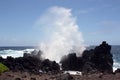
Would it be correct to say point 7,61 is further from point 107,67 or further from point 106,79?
point 106,79

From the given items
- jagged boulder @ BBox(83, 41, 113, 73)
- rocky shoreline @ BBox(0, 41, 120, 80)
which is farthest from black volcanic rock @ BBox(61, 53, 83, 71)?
jagged boulder @ BBox(83, 41, 113, 73)

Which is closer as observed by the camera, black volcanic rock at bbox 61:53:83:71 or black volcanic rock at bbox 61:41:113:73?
black volcanic rock at bbox 61:41:113:73

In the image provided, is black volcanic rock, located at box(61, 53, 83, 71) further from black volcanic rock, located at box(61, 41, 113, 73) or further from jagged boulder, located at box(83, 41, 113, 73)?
jagged boulder, located at box(83, 41, 113, 73)

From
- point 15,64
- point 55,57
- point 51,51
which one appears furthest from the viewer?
point 51,51

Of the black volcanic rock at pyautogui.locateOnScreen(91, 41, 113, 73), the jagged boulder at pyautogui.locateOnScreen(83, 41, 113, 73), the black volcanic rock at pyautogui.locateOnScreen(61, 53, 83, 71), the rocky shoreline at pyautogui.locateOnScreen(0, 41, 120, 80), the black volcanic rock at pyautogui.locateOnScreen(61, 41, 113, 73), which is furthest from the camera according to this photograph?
the black volcanic rock at pyautogui.locateOnScreen(61, 53, 83, 71)

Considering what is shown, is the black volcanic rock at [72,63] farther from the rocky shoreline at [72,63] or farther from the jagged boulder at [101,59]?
the jagged boulder at [101,59]

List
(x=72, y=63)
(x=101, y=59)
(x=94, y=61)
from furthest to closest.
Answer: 1. (x=72, y=63)
2. (x=101, y=59)
3. (x=94, y=61)

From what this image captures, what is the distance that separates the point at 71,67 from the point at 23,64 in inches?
509

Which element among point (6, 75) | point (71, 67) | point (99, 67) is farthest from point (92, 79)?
point (71, 67)

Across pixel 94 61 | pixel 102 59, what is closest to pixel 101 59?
pixel 102 59

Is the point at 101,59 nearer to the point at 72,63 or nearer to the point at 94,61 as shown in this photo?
the point at 94,61

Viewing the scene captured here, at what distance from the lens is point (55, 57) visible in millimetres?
85000

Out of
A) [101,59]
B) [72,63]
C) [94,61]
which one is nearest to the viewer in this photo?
[94,61]

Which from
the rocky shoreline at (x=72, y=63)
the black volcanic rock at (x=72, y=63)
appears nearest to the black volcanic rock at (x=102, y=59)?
the rocky shoreline at (x=72, y=63)
